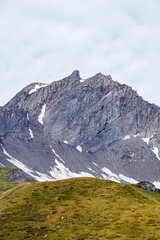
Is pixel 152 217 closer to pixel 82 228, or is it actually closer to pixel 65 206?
pixel 82 228

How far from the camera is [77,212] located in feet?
205

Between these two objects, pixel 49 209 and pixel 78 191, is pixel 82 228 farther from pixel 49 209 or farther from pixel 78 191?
pixel 78 191

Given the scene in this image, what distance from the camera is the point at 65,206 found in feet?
218

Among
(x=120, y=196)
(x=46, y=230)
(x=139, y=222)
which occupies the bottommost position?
(x=46, y=230)

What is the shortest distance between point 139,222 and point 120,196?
16.5 meters

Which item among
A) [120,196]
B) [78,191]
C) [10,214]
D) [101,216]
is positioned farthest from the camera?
[78,191]

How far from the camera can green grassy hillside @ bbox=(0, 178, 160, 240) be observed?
51.3 metres

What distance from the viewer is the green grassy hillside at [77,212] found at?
51291 millimetres

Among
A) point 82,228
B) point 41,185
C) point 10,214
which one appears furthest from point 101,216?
point 41,185

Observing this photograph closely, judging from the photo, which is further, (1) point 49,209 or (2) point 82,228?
(1) point 49,209

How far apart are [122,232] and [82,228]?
320 inches

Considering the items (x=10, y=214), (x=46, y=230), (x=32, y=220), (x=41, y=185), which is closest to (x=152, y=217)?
(x=46, y=230)

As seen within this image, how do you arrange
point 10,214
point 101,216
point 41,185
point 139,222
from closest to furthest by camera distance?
point 139,222 → point 101,216 → point 10,214 → point 41,185

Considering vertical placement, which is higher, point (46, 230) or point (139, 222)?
point (139, 222)
